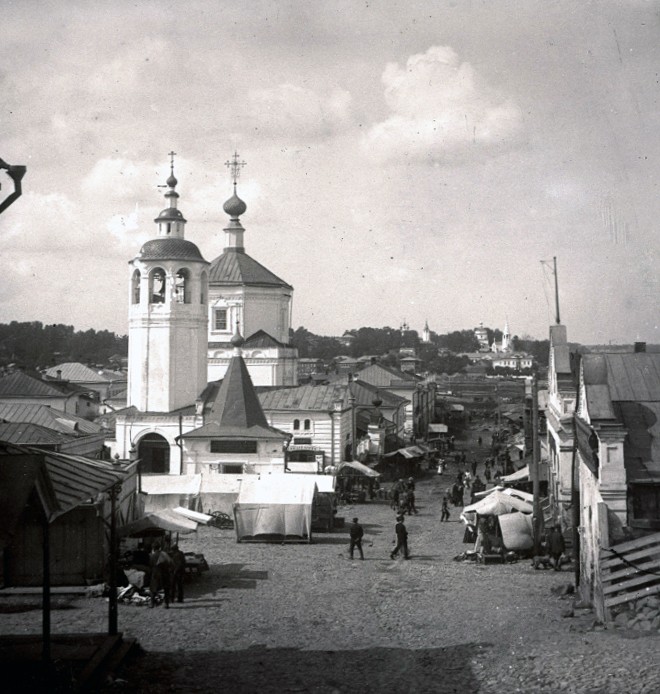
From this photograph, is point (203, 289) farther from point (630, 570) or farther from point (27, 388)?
point (630, 570)

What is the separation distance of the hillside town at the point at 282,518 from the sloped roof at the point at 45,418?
188mm

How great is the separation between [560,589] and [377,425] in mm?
30292

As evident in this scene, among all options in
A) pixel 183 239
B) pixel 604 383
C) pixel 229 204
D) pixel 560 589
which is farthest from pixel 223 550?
pixel 229 204

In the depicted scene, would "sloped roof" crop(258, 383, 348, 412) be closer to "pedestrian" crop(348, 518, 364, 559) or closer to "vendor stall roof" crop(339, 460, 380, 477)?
"vendor stall roof" crop(339, 460, 380, 477)

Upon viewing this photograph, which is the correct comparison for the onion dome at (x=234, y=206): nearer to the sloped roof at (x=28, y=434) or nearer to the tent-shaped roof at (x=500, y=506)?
the sloped roof at (x=28, y=434)

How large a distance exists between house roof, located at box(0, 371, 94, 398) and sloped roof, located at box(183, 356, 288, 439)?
21.8 m

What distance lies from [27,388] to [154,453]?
63.9 ft

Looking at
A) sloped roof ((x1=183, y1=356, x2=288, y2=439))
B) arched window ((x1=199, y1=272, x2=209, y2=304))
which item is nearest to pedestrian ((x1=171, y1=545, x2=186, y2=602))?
sloped roof ((x1=183, y1=356, x2=288, y2=439))

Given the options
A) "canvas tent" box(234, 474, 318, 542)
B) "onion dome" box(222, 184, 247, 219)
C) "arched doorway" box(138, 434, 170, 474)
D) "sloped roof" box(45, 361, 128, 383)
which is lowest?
"canvas tent" box(234, 474, 318, 542)

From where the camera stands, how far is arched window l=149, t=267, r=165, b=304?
142 ft

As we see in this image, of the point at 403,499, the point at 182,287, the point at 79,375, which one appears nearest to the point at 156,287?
the point at 182,287

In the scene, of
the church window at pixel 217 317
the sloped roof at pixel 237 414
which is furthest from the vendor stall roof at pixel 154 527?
the church window at pixel 217 317

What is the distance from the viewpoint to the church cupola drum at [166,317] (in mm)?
42750

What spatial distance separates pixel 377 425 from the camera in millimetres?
47406
